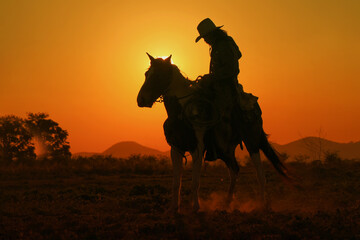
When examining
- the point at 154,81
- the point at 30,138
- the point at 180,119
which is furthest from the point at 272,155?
the point at 30,138

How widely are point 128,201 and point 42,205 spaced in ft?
6.72

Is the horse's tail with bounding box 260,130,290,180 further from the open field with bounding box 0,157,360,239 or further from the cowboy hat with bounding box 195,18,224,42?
the cowboy hat with bounding box 195,18,224,42

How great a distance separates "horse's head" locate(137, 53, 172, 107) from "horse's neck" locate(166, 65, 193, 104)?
12 centimetres

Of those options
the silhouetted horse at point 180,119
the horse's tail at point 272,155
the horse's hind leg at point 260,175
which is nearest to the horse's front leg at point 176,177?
the silhouetted horse at point 180,119

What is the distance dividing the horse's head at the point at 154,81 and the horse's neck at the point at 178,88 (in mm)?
120

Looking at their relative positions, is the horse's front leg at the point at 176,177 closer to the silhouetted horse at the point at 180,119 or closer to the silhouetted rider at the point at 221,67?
the silhouetted horse at the point at 180,119

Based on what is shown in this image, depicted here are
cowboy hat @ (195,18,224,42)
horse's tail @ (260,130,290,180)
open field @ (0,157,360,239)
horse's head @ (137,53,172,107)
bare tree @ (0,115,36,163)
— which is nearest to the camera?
open field @ (0,157,360,239)

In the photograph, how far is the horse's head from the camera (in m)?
8.27

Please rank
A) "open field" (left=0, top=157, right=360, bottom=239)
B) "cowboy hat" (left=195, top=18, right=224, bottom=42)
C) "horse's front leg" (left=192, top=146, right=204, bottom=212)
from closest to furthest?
"open field" (left=0, top=157, right=360, bottom=239) → "horse's front leg" (left=192, top=146, right=204, bottom=212) → "cowboy hat" (left=195, top=18, right=224, bottom=42)

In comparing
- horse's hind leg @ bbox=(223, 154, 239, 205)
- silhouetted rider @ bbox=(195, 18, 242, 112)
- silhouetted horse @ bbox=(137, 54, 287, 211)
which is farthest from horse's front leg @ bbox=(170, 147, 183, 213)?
horse's hind leg @ bbox=(223, 154, 239, 205)

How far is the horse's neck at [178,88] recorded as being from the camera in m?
8.41

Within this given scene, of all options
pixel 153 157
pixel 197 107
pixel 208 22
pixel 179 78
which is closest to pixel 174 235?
pixel 197 107

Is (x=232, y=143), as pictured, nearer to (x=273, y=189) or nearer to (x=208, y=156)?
(x=208, y=156)

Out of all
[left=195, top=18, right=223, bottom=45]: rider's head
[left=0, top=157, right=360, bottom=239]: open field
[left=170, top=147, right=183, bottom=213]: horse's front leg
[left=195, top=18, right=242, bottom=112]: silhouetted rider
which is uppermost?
[left=195, top=18, right=223, bottom=45]: rider's head
